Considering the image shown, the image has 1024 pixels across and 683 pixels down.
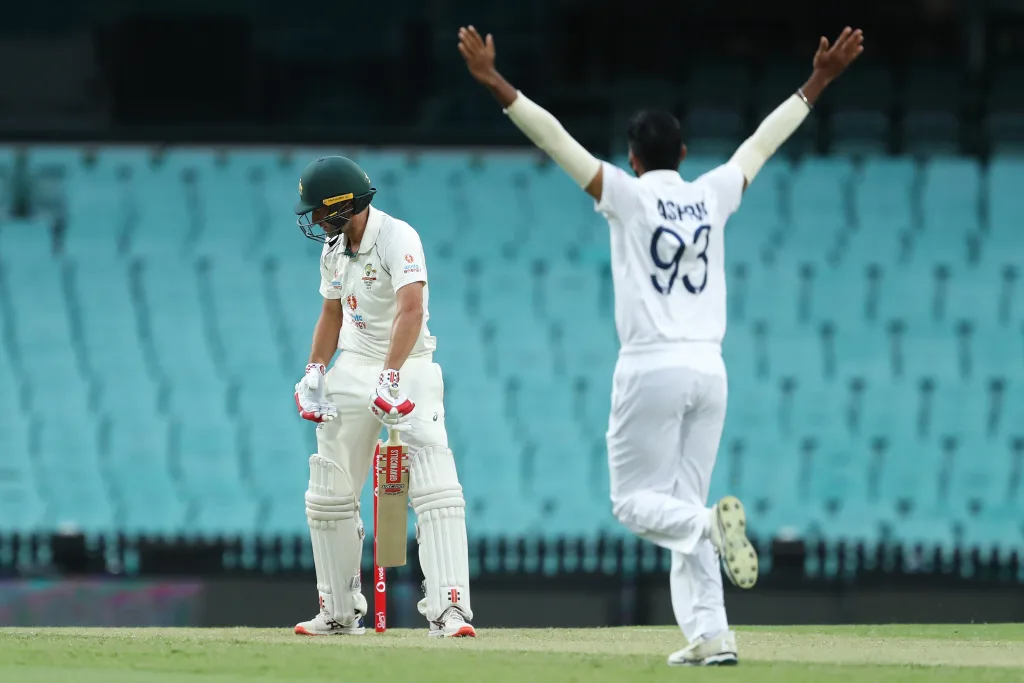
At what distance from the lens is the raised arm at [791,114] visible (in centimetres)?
560

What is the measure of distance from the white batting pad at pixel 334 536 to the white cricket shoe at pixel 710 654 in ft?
6.16

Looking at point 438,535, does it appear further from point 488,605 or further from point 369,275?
point 488,605

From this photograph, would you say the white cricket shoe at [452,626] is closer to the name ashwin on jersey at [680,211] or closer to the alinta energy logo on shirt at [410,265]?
the alinta energy logo on shirt at [410,265]

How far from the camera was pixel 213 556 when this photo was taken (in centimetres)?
1041

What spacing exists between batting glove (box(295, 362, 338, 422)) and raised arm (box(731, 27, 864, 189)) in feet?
6.46

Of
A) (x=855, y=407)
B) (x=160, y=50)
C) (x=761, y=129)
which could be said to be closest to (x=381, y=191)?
(x=160, y=50)

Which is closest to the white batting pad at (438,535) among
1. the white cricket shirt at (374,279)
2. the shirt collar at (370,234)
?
the white cricket shirt at (374,279)

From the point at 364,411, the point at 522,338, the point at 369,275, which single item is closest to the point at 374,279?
the point at 369,275

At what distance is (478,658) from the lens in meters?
5.51

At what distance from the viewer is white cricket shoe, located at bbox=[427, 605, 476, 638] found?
21.6ft

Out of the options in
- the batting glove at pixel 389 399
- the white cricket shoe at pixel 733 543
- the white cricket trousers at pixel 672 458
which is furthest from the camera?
the batting glove at pixel 389 399

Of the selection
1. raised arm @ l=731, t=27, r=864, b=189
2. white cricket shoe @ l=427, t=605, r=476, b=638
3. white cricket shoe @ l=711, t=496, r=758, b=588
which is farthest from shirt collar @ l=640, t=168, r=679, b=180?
white cricket shoe @ l=427, t=605, r=476, b=638

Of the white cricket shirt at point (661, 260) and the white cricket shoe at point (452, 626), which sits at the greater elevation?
the white cricket shirt at point (661, 260)

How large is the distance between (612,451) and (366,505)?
272 inches
